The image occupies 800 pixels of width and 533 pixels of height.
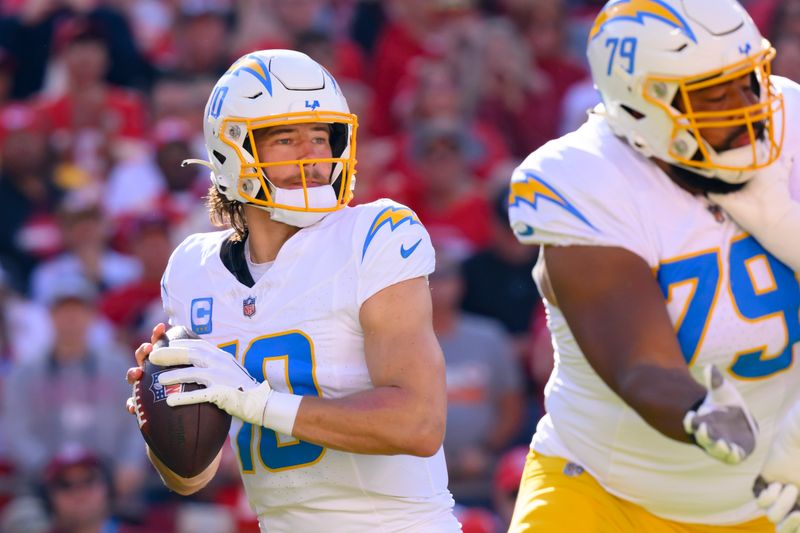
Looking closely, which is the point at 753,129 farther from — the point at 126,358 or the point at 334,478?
the point at 126,358

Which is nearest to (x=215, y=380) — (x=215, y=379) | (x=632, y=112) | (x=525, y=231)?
(x=215, y=379)

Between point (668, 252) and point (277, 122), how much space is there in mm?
1052

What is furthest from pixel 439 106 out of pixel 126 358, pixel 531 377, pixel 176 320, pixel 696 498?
pixel 696 498

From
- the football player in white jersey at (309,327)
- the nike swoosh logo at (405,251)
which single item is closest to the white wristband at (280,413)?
the football player in white jersey at (309,327)

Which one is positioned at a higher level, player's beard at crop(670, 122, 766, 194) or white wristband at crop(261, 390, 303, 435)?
player's beard at crop(670, 122, 766, 194)

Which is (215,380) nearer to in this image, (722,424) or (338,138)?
(338,138)

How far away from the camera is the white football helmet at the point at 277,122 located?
3.68 m

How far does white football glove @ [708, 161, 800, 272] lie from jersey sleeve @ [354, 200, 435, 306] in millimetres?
711

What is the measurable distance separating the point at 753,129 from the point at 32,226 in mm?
4925

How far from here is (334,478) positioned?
351 cm

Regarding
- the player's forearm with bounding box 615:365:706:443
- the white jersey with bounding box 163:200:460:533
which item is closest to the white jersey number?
the white jersey with bounding box 163:200:460:533

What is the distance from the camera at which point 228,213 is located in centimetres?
400

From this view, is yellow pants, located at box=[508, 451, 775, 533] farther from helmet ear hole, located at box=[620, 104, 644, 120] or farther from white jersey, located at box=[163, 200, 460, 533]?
helmet ear hole, located at box=[620, 104, 644, 120]

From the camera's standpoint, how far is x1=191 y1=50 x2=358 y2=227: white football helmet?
3676 millimetres
